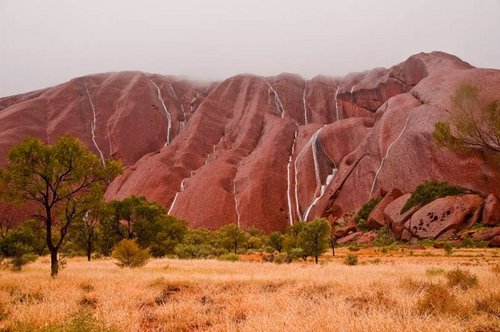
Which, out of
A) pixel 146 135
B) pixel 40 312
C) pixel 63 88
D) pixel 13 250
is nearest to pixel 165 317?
pixel 40 312

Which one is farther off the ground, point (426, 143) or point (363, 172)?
point (426, 143)

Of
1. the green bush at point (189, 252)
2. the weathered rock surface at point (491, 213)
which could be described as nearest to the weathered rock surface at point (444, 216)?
the weathered rock surface at point (491, 213)

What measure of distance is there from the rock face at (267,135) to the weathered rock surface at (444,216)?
14.4 feet

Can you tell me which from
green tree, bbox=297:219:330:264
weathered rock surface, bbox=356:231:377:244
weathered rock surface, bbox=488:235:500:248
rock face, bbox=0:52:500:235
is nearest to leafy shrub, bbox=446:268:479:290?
green tree, bbox=297:219:330:264

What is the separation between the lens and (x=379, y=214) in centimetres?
7625

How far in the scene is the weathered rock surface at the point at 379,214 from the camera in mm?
75062

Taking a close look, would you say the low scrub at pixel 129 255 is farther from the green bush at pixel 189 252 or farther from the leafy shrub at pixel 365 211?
the leafy shrub at pixel 365 211

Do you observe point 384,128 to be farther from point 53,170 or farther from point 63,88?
point 63,88

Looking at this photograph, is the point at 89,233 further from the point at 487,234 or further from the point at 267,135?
the point at 267,135

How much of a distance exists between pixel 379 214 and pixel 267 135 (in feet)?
217

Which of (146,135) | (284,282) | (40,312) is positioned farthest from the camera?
(146,135)

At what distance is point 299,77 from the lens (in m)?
189

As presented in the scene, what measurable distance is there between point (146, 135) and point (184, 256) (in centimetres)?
12004

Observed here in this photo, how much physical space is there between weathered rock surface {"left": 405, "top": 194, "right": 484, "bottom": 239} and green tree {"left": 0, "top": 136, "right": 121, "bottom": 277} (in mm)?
50595
